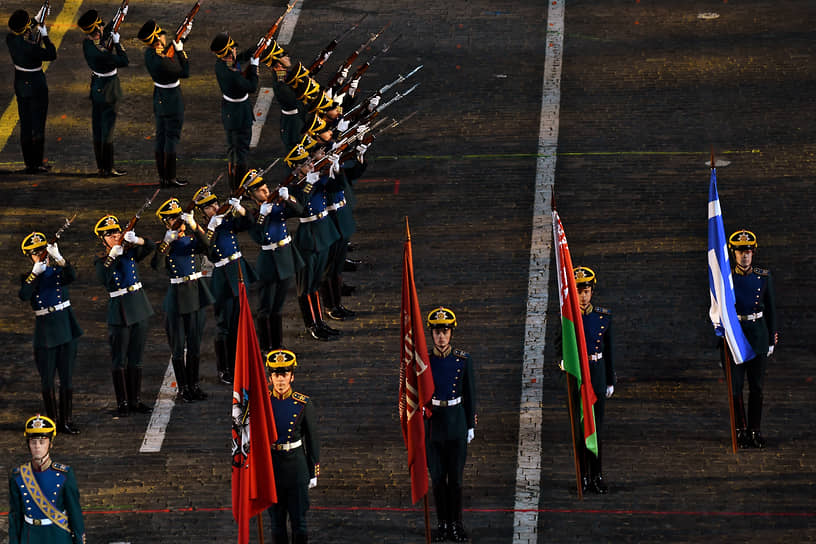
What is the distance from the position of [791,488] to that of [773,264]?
6.01m

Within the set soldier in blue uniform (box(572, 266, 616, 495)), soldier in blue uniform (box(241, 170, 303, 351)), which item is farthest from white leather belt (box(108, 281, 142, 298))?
soldier in blue uniform (box(572, 266, 616, 495))

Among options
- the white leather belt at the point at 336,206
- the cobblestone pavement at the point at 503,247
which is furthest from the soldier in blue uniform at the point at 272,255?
the white leather belt at the point at 336,206

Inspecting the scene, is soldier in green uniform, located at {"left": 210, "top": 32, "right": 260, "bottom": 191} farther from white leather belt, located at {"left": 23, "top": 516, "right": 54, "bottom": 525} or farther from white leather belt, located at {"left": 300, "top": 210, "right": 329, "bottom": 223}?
white leather belt, located at {"left": 23, "top": 516, "right": 54, "bottom": 525}

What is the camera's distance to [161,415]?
2655 centimetres

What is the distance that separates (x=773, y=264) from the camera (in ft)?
97.6

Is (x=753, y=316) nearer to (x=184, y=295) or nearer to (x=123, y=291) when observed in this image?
(x=184, y=295)

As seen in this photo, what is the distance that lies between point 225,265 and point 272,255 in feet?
2.74

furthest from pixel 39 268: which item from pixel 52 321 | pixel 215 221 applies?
pixel 215 221

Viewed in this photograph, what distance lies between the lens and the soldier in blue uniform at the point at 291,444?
2253 cm

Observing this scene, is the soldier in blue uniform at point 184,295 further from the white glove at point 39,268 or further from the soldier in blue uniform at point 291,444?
the soldier in blue uniform at point 291,444

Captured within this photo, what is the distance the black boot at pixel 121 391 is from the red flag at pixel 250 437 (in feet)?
13.4

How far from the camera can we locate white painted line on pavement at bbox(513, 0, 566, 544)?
80.4ft

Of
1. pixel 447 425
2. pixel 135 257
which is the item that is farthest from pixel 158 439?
pixel 447 425

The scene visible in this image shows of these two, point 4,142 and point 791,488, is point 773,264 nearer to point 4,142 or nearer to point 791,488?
point 791,488
